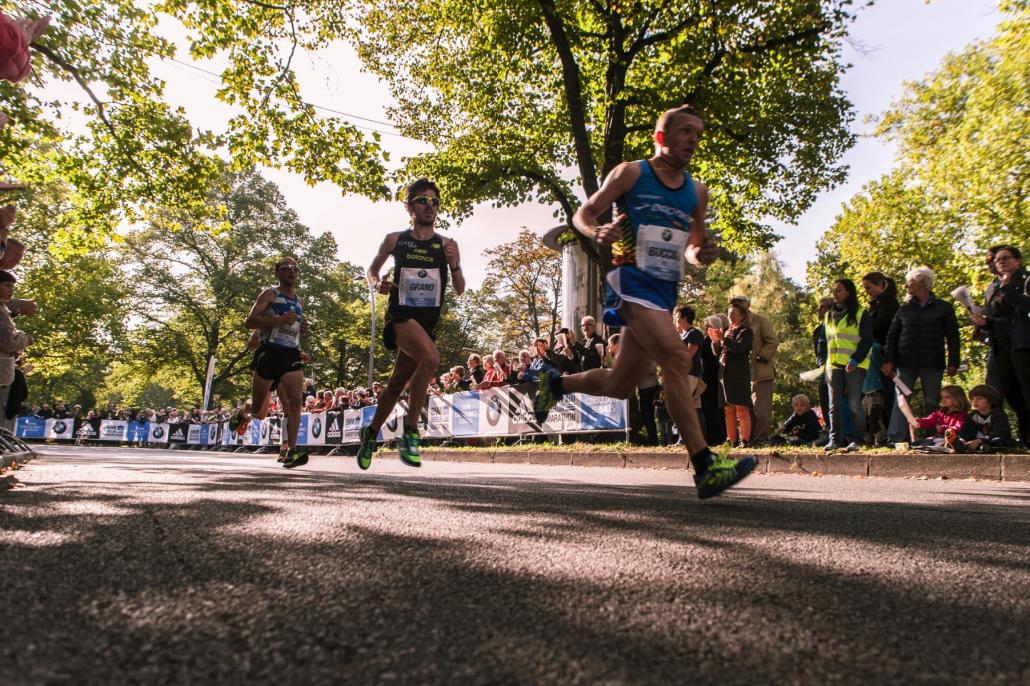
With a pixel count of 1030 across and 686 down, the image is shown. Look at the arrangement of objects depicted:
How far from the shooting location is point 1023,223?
23984 mm

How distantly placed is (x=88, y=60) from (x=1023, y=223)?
27.7 meters

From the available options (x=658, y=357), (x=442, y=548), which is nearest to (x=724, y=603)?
(x=442, y=548)

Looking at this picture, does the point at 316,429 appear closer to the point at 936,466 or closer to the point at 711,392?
the point at 711,392

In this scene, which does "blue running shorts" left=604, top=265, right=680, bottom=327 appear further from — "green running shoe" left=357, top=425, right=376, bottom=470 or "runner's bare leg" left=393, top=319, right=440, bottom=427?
"green running shoe" left=357, top=425, right=376, bottom=470

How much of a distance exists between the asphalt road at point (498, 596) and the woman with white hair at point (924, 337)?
5.37 meters

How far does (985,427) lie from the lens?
8.25 meters

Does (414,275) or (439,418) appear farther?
(439,418)

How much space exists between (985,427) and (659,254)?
6.26m

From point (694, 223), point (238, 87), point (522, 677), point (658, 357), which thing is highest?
point (238, 87)

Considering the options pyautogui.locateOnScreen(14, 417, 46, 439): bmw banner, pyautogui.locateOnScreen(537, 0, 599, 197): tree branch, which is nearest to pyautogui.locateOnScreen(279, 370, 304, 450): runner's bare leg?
pyautogui.locateOnScreen(537, 0, 599, 197): tree branch

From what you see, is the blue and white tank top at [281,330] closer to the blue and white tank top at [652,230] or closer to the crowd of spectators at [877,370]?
the crowd of spectators at [877,370]

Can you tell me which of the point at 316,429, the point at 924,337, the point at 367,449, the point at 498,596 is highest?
the point at 924,337

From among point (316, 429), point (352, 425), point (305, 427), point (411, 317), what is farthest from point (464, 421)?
point (411, 317)

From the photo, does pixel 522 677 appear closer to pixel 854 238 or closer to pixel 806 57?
pixel 806 57
